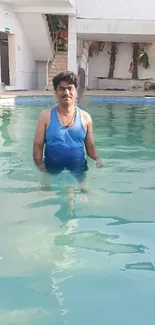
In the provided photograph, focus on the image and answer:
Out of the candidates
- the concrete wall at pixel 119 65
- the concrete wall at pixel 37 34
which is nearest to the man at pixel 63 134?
the concrete wall at pixel 37 34

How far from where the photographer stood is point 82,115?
13.0ft

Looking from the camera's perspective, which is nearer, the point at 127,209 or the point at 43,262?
the point at 43,262

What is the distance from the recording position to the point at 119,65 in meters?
20.8

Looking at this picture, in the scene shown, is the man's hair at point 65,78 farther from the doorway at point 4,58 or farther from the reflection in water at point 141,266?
the doorway at point 4,58

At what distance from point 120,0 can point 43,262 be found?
15.0m

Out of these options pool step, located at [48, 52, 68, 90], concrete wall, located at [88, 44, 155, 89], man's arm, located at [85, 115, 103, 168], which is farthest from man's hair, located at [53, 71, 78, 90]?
concrete wall, located at [88, 44, 155, 89]

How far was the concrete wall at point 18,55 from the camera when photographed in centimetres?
1550

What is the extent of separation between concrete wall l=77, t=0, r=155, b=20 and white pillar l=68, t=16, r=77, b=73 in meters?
0.42

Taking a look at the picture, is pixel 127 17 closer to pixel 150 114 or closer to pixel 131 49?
pixel 131 49

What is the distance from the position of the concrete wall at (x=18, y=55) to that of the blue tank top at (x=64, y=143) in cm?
1238

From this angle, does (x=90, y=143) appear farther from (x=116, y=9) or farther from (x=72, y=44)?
(x=116, y=9)

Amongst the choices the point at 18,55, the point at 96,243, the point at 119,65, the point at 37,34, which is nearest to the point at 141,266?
the point at 96,243

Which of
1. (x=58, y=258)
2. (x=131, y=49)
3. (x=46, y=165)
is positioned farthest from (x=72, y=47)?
(x=58, y=258)

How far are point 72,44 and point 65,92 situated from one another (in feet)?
43.4
